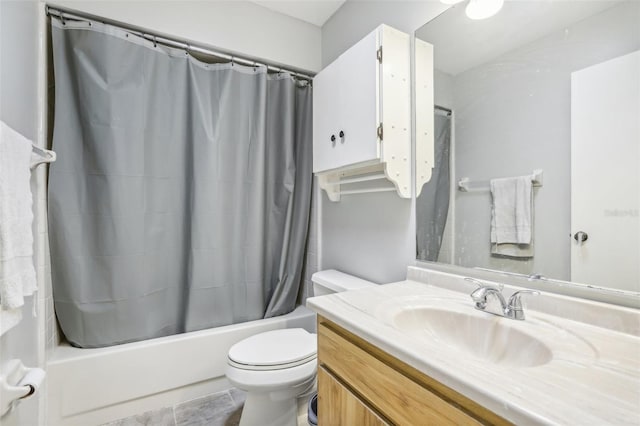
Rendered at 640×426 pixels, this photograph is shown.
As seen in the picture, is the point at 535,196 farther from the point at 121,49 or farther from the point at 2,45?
the point at 121,49

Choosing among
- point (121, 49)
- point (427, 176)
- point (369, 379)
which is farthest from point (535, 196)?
point (121, 49)

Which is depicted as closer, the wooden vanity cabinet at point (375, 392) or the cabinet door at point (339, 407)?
the wooden vanity cabinet at point (375, 392)

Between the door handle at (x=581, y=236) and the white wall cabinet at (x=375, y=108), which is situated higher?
the white wall cabinet at (x=375, y=108)

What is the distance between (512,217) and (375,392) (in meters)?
0.74

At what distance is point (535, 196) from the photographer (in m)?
0.93

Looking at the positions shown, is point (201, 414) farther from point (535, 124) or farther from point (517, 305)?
point (535, 124)

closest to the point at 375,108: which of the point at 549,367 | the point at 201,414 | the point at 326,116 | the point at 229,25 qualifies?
the point at 326,116

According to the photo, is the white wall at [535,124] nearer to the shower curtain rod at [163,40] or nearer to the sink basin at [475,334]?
the sink basin at [475,334]

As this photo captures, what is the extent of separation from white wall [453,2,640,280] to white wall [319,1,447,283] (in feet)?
1.07

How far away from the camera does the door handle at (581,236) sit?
2.68 feet

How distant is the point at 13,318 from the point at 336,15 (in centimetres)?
216

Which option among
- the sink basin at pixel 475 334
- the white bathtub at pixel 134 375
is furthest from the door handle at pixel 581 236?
the white bathtub at pixel 134 375

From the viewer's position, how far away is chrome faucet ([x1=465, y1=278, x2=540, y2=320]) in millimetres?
819

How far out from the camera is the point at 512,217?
0.99 m
